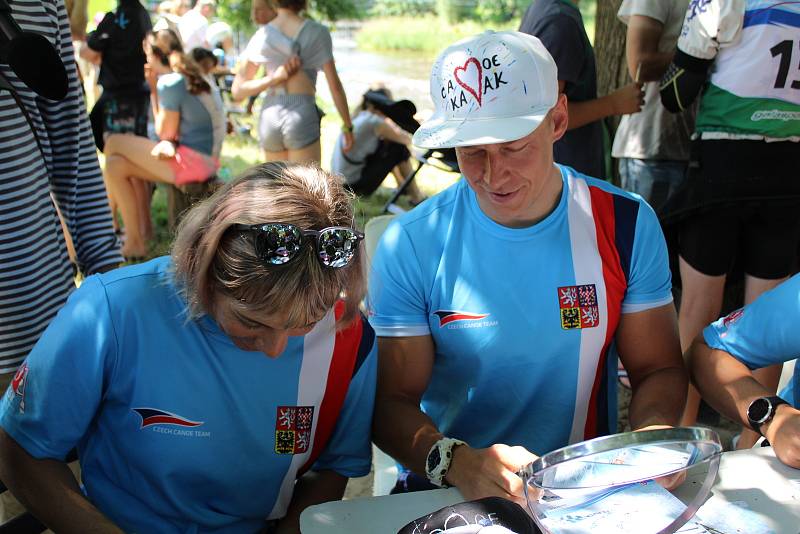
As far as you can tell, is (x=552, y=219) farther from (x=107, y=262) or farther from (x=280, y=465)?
(x=107, y=262)

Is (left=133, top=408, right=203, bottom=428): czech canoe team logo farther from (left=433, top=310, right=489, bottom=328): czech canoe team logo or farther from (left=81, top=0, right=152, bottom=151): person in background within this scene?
(left=81, top=0, right=152, bottom=151): person in background

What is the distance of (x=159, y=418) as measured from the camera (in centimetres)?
151

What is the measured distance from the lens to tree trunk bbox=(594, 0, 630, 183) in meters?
4.26

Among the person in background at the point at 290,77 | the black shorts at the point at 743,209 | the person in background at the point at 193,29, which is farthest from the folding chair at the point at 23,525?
the person in background at the point at 193,29

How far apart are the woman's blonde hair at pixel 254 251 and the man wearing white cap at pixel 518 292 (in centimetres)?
36

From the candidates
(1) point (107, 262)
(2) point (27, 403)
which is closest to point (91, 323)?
(2) point (27, 403)

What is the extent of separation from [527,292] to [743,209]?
1365mm

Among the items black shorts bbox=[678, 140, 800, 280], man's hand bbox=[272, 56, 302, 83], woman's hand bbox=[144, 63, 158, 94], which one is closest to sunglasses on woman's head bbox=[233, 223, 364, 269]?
black shorts bbox=[678, 140, 800, 280]

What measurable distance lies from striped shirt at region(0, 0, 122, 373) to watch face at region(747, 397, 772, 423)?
1522 millimetres

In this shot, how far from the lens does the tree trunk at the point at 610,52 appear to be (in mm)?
4262

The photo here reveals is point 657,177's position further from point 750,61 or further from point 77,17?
point 77,17

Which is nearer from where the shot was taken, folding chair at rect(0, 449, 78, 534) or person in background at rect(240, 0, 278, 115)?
folding chair at rect(0, 449, 78, 534)

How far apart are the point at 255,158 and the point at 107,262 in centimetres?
655

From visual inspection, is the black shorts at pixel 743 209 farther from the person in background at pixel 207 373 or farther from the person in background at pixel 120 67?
the person in background at pixel 120 67
